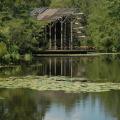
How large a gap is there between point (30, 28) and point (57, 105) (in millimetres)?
43175

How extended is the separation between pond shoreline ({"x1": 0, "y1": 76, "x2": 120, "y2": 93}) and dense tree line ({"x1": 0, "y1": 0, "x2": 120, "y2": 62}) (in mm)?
11225

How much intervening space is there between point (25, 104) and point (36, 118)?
3.13 meters

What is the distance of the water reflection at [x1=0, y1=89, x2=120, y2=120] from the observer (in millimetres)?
19413

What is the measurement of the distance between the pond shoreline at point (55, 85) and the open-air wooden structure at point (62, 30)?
143 feet

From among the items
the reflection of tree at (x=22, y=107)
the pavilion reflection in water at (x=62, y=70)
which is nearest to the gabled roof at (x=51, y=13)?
the pavilion reflection in water at (x=62, y=70)

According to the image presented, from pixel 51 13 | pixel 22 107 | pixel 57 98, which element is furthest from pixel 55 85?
pixel 51 13

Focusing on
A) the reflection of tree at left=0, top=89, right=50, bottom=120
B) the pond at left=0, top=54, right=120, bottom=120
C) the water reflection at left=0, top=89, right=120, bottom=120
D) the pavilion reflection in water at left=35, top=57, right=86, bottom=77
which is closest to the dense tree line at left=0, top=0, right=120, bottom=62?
the pavilion reflection in water at left=35, top=57, right=86, bottom=77

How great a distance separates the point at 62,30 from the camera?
80.8m

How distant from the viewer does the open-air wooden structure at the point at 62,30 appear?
77.8 metres

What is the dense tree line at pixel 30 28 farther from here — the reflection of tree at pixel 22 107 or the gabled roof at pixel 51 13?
the reflection of tree at pixel 22 107

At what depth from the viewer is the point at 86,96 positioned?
24.2 meters

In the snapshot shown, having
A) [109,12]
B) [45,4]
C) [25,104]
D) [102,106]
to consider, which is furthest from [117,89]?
[45,4]

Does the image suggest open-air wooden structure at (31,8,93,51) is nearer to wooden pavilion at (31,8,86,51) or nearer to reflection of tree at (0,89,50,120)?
wooden pavilion at (31,8,86,51)

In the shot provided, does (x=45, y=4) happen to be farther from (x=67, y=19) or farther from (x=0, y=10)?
(x=0, y=10)
